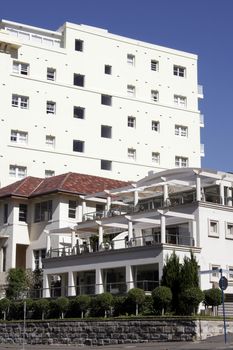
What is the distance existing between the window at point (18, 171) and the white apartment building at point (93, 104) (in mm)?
94

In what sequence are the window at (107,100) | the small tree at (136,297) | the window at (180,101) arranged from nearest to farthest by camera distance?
the small tree at (136,297) < the window at (107,100) < the window at (180,101)

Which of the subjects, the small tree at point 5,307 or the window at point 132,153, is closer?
the small tree at point 5,307

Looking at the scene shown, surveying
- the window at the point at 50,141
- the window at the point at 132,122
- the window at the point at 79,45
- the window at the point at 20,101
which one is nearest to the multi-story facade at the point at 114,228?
the window at the point at 50,141

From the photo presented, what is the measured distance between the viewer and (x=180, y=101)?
262 feet

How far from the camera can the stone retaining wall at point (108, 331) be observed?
37.2 m

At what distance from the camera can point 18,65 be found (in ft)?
231

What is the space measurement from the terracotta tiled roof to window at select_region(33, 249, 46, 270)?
458cm

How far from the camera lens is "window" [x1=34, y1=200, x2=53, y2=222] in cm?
5828

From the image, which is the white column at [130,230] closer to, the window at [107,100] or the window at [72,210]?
the window at [72,210]

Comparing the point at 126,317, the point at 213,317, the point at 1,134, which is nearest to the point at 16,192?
the point at 1,134

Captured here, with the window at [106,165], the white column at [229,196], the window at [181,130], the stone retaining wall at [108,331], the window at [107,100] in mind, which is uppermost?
the window at [107,100]

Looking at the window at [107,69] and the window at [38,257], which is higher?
the window at [107,69]

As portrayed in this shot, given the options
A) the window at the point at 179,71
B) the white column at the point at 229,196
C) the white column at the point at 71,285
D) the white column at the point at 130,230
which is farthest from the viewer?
the window at the point at 179,71

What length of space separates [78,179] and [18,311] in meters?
14.9
